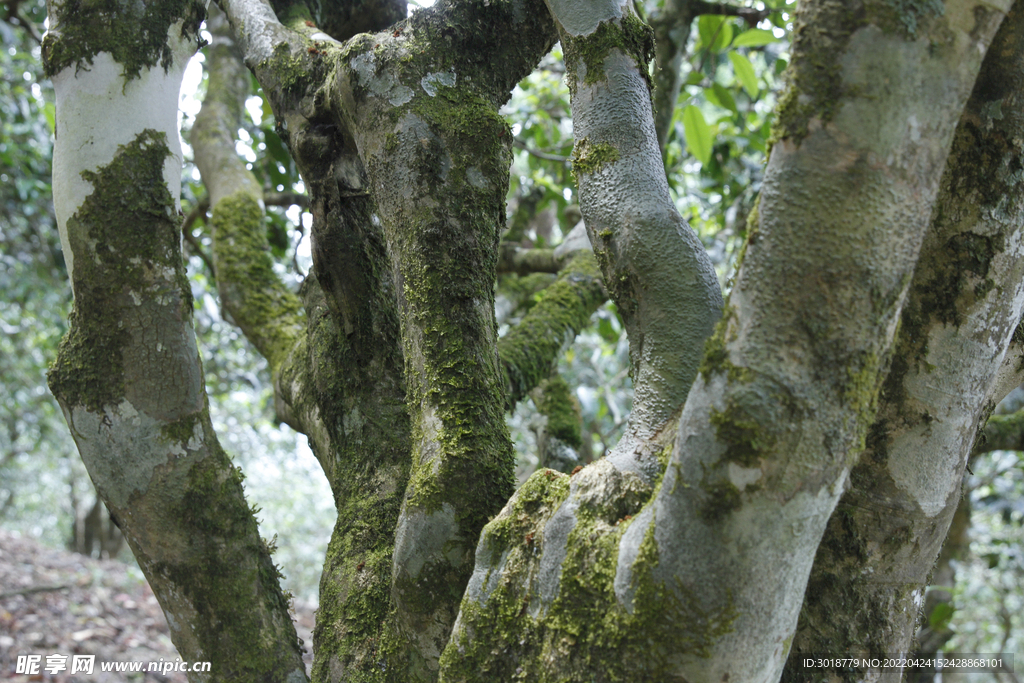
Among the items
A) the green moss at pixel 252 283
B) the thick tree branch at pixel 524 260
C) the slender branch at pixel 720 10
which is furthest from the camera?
the thick tree branch at pixel 524 260

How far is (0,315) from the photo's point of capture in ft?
20.6

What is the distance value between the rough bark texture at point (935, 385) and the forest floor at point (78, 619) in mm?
3001

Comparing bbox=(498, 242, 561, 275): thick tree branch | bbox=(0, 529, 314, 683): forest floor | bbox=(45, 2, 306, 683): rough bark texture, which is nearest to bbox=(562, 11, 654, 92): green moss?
bbox=(45, 2, 306, 683): rough bark texture

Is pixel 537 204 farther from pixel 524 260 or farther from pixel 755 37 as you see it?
pixel 755 37

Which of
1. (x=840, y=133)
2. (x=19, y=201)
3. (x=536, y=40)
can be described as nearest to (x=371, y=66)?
(x=536, y=40)

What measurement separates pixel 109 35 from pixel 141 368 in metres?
0.79

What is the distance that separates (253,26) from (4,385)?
6.82 meters

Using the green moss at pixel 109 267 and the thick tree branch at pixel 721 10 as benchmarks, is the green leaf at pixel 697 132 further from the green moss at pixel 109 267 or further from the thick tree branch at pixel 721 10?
the green moss at pixel 109 267

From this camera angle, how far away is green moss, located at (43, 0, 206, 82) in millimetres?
1609

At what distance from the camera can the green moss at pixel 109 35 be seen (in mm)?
1609

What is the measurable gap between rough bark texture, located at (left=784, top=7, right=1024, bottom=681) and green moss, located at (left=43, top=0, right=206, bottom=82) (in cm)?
171

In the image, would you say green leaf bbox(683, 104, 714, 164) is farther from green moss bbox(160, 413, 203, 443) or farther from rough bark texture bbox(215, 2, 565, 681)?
green moss bbox(160, 413, 203, 443)

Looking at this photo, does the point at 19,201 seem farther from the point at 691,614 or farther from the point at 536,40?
the point at 691,614

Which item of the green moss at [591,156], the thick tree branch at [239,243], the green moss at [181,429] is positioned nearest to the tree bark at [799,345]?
the green moss at [591,156]
